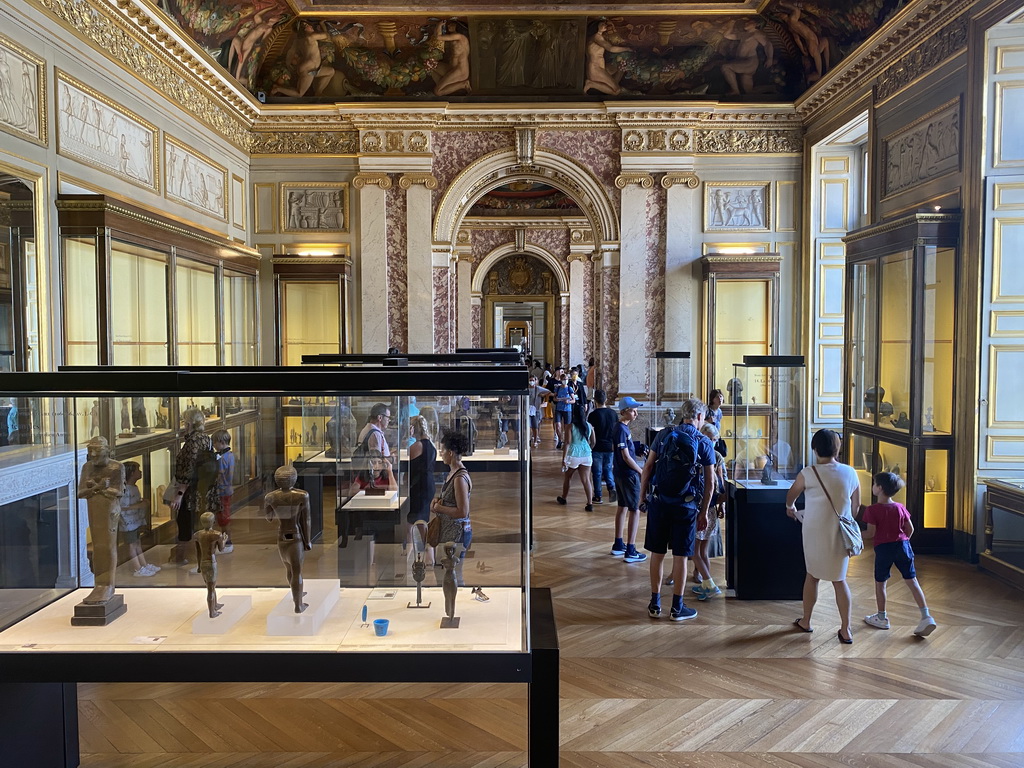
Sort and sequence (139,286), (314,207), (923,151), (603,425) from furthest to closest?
(314,207) → (603,425) → (923,151) → (139,286)

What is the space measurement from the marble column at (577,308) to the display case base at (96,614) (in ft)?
79.2

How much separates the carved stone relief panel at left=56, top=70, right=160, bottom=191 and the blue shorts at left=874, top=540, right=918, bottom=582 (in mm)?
8717

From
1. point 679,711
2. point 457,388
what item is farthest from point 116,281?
point 679,711

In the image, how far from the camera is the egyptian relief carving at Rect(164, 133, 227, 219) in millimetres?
10727

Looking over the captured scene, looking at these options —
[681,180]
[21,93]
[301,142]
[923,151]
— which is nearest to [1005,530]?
[923,151]

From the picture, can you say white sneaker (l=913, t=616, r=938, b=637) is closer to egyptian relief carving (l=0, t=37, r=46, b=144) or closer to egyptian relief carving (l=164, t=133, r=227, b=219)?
egyptian relief carving (l=0, t=37, r=46, b=144)

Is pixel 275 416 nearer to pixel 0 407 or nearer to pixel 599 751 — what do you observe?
pixel 0 407

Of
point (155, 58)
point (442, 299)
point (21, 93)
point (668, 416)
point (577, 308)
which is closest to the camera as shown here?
point (21, 93)

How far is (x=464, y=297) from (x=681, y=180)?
515 inches

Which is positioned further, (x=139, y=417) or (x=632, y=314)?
(x=632, y=314)

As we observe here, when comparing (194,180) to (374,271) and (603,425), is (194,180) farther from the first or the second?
(603,425)

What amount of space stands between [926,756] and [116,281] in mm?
8524

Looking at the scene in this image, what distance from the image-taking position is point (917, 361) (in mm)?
8516

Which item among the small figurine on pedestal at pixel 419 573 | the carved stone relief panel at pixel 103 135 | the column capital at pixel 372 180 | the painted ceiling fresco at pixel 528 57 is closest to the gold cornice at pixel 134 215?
the carved stone relief panel at pixel 103 135
